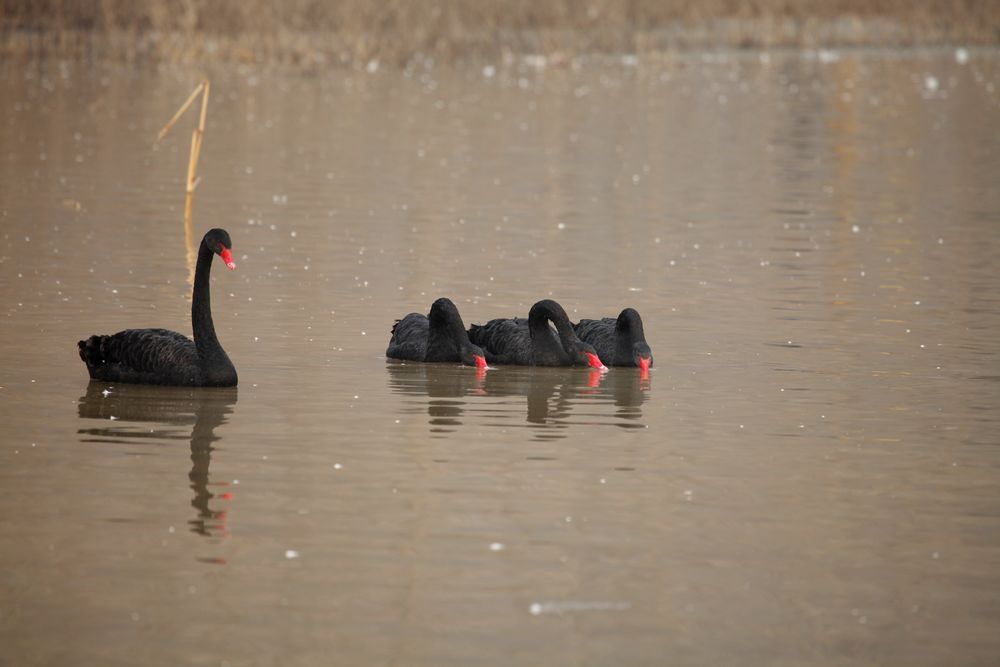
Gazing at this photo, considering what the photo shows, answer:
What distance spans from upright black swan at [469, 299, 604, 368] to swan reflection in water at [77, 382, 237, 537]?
1840mm

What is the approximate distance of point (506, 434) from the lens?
9.18 m

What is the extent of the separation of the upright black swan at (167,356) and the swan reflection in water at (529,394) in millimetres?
958

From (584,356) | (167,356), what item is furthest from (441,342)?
(167,356)

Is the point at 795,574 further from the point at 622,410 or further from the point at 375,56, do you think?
the point at 375,56

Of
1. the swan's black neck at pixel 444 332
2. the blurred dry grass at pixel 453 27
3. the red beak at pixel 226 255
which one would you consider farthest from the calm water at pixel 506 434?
the blurred dry grass at pixel 453 27

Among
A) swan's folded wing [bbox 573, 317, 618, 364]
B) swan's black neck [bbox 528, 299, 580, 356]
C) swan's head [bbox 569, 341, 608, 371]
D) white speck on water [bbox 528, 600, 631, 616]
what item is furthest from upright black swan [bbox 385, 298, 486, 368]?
white speck on water [bbox 528, 600, 631, 616]

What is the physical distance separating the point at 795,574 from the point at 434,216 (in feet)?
40.3

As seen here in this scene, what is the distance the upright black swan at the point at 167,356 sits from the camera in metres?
9.99

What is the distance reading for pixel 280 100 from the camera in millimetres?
32875

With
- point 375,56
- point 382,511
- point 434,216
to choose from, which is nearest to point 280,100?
point 375,56

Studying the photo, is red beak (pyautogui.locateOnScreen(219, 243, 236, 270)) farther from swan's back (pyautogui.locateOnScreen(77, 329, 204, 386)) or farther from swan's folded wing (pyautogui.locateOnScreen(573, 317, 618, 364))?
swan's folded wing (pyautogui.locateOnScreen(573, 317, 618, 364))

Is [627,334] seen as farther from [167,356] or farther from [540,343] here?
[167,356]

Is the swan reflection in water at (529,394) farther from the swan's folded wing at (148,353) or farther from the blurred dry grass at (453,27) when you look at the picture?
the blurred dry grass at (453,27)

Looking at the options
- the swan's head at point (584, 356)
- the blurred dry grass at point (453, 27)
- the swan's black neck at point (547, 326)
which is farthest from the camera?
the blurred dry grass at point (453, 27)
